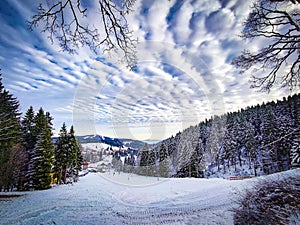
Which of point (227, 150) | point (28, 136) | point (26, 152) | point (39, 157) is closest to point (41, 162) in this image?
point (39, 157)

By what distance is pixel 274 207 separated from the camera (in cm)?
413

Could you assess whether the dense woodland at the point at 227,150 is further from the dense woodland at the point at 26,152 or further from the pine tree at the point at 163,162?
the dense woodland at the point at 26,152

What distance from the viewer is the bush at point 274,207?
3.55 m

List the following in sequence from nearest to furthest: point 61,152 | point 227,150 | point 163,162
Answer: point 61,152 < point 163,162 < point 227,150

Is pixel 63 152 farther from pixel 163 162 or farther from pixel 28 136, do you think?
pixel 163 162

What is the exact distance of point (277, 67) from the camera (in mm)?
5574

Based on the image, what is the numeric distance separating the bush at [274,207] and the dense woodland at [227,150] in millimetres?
20794

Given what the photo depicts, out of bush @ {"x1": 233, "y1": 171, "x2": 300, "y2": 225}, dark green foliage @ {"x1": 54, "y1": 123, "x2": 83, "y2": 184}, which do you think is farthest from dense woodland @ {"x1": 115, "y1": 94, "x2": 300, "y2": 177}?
bush @ {"x1": 233, "y1": 171, "x2": 300, "y2": 225}

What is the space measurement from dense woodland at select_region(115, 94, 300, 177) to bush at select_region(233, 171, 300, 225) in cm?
Answer: 2079

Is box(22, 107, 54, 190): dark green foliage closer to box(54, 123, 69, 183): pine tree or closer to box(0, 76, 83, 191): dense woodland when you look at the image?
box(0, 76, 83, 191): dense woodland

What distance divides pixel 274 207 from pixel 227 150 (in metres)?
41.9

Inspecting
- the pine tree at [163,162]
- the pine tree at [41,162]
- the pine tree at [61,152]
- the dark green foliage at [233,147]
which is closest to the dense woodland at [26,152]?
the pine tree at [41,162]

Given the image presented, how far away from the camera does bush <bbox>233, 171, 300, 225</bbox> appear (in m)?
3.55

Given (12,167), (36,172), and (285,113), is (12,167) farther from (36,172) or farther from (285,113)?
(285,113)
